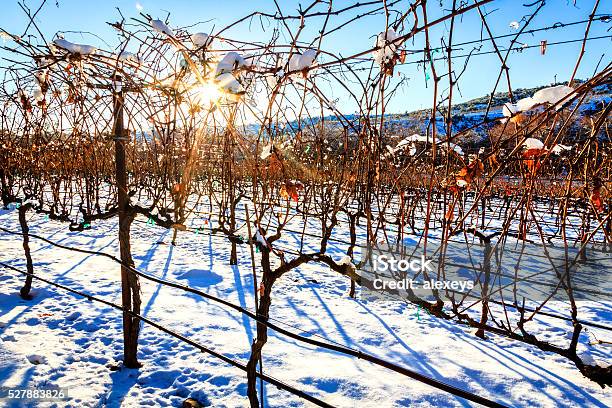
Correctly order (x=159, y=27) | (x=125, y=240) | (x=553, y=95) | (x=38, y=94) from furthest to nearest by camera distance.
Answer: (x=38, y=94), (x=125, y=240), (x=159, y=27), (x=553, y=95)

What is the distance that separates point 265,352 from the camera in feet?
7.66

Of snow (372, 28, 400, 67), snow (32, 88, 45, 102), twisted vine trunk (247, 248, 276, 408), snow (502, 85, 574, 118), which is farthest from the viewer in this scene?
snow (32, 88, 45, 102)

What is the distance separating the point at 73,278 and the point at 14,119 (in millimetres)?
1640

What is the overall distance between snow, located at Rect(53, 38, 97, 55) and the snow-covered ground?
1234 millimetres

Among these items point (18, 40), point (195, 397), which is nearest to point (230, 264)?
point (195, 397)

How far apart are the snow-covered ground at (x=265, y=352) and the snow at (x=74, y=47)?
1.23 meters

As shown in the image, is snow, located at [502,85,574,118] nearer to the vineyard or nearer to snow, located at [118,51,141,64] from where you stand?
the vineyard

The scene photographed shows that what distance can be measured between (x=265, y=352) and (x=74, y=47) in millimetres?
1902

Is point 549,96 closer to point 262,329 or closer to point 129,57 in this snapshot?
point 262,329

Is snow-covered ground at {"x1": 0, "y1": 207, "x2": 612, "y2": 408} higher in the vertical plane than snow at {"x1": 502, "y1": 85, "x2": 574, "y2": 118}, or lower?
lower

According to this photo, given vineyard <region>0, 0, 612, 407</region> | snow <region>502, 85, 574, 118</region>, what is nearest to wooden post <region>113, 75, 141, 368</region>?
vineyard <region>0, 0, 612, 407</region>

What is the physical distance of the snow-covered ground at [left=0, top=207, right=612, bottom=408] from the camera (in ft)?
6.34

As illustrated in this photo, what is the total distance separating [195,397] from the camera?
1904 millimetres

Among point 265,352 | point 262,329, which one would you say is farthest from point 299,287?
point 262,329
